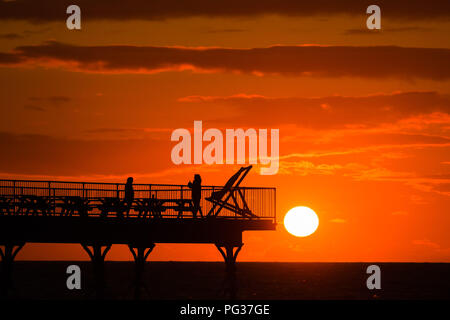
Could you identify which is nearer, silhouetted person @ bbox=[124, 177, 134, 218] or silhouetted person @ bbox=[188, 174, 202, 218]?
silhouetted person @ bbox=[124, 177, 134, 218]

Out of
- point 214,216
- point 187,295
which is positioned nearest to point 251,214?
point 214,216

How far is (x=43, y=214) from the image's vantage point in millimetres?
46844

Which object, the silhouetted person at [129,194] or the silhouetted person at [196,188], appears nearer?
the silhouetted person at [129,194]

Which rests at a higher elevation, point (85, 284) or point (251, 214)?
point (251, 214)

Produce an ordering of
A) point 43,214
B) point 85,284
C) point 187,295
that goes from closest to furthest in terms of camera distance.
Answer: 1. point 43,214
2. point 187,295
3. point 85,284

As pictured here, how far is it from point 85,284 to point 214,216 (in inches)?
3354
